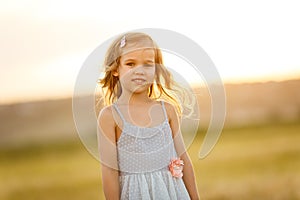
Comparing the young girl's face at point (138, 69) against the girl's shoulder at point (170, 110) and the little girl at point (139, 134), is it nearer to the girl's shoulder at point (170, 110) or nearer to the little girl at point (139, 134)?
the little girl at point (139, 134)

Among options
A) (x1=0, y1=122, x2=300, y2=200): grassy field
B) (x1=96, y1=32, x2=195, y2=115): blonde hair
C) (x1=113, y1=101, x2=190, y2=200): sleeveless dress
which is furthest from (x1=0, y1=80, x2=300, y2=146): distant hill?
(x1=113, y1=101, x2=190, y2=200): sleeveless dress

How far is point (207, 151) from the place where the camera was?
361 centimetres

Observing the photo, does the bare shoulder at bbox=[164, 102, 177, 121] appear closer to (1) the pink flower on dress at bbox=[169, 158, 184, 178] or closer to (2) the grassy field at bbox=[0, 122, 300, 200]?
(1) the pink flower on dress at bbox=[169, 158, 184, 178]

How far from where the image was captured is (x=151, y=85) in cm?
360

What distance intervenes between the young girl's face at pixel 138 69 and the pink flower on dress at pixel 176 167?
0.27 m

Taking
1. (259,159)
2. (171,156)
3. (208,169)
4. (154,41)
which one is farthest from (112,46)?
(259,159)

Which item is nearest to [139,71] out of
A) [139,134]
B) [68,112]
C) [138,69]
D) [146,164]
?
[138,69]

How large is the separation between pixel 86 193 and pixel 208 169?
129 centimetres

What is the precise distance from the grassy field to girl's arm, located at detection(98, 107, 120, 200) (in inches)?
98.5

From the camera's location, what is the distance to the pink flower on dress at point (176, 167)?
11.4ft

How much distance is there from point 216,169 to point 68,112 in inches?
62.6

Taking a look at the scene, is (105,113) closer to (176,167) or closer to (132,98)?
(132,98)

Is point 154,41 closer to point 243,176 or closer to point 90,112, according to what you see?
point 90,112

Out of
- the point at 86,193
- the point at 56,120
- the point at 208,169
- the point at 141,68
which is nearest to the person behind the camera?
the point at 141,68
